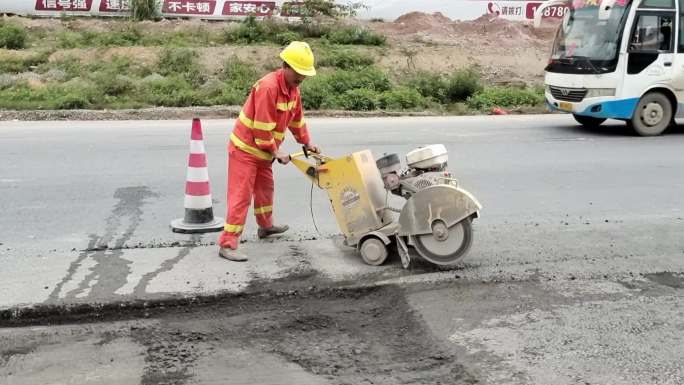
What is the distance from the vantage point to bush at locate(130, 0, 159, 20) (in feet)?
72.8

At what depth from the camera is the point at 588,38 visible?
12281 millimetres

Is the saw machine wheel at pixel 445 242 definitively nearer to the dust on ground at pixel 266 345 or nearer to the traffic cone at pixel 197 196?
the dust on ground at pixel 266 345

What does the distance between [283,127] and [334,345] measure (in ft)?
6.14

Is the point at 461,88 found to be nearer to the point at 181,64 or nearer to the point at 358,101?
the point at 358,101

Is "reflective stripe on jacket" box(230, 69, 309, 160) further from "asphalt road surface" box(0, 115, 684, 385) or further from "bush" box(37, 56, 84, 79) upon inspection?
"bush" box(37, 56, 84, 79)

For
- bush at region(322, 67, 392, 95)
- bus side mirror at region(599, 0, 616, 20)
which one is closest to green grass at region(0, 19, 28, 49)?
bush at region(322, 67, 392, 95)

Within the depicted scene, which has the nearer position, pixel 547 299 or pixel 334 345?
pixel 334 345

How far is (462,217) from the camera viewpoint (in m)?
4.93

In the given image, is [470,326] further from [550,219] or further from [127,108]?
[127,108]

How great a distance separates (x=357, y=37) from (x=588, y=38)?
1040 centimetres

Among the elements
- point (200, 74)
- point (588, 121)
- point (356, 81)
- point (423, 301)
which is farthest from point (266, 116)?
point (200, 74)

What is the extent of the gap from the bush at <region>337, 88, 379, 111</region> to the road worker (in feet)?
34.1

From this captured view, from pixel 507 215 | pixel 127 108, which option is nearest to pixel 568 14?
pixel 507 215

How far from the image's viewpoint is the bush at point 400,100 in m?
16.2
